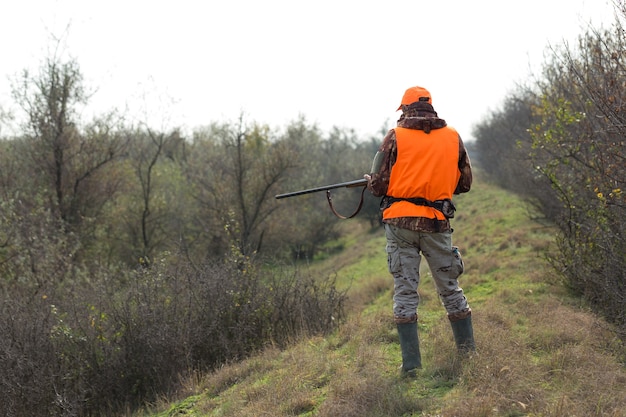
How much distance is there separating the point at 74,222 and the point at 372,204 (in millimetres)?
16341

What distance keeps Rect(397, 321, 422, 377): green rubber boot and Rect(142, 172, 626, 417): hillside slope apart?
0.08 m

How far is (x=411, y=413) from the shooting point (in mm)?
3432

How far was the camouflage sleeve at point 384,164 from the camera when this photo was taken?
13.0ft

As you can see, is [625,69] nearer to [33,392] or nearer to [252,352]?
[252,352]

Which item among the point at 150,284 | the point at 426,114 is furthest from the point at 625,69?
the point at 150,284

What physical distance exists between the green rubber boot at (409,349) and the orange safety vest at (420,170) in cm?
86

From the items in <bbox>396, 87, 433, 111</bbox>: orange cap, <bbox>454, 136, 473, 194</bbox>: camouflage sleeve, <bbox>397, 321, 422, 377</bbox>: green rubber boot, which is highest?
<bbox>396, 87, 433, 111</bbox>: orange cap

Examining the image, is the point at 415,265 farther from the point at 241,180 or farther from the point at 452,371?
the point at 241,180

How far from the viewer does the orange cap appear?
399 centimetres

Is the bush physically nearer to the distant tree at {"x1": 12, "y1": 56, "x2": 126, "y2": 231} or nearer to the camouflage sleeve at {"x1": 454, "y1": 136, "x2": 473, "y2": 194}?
the camouflage sleeve at {"x1": 454, "y1": 136, "x2": 473, "y2": 194}

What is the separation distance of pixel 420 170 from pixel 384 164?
0.28 m

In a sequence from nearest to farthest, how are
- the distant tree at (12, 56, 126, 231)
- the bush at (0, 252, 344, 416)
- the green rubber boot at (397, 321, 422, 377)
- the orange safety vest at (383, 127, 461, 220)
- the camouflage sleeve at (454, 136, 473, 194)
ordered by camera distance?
the orange safety vest at (383, 127, 461, 220) < the green rubber boot at (397, 321, 422, 377) < the camouflage sleeve at (454, 136, 473, 194) < the bush at (0, 252, 344, 416) < the distant tree at (12, 56, 126, 231)

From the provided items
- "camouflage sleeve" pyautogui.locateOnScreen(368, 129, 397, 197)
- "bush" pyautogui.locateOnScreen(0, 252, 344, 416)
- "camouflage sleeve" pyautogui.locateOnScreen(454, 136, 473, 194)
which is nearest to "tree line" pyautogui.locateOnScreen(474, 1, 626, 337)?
"camouflage sleeve" pyautogui.locateOnScreen(454, 136, 473, 194)

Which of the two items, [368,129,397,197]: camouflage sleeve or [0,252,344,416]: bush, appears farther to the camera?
[0,252,344,416]: bush
